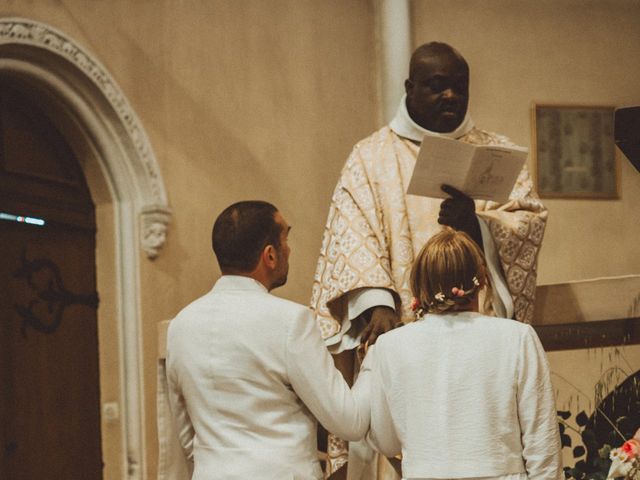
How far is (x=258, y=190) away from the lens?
253 inches

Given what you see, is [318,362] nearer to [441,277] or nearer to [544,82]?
[441,277]

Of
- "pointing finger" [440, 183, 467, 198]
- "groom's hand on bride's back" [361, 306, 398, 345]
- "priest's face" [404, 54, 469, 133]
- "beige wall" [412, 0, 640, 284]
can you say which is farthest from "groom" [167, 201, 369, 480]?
"beige wall" [412, 0, 640, 284]

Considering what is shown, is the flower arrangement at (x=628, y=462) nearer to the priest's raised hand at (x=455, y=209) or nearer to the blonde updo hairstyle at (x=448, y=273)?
the blonde updo hairstyle at (x=448, y=273)

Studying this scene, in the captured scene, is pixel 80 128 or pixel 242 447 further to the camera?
pixel 80 128

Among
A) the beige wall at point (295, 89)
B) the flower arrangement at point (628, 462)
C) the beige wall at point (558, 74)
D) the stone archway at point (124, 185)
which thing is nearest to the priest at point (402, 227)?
the flower arrangement at point (628, 462)

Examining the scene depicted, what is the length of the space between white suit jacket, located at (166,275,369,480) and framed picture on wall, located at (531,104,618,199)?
186 inches

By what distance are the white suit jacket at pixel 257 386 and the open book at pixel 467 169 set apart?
881 mm

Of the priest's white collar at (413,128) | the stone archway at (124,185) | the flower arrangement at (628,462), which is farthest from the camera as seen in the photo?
the stone archway at (124,185)

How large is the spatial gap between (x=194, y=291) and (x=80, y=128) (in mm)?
1127

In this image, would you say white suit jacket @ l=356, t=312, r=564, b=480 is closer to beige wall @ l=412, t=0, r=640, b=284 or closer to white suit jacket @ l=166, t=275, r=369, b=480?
white suit jacket @ l=166, t=275, r=369, b=480

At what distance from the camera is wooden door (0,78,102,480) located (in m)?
5.12

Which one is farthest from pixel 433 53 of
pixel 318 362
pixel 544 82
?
pixel 544 82

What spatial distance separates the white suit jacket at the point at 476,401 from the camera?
106 inches

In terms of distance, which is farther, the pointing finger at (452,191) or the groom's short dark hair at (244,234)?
the pointing finger at (452,191)
